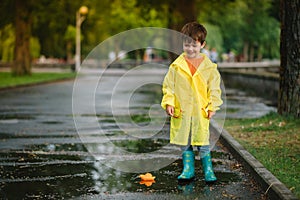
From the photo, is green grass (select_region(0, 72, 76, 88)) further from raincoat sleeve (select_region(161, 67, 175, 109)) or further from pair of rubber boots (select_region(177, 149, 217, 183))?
raincoat sleeve (select_region(161, 67, 175, 109))

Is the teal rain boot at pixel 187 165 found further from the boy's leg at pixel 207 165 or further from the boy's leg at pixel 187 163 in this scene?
the boy's leg at pixel 207 165

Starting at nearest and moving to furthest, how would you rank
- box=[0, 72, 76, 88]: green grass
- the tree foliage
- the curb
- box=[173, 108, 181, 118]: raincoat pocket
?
the curb, box=[173, 108, 181, 118]: raincoat pocket, box=[0, 72, 76, 88]: green grass, the tree foliage

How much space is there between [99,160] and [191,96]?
238 cm

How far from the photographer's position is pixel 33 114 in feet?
54.2

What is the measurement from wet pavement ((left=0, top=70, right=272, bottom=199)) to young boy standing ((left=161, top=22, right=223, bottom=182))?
0.60 m

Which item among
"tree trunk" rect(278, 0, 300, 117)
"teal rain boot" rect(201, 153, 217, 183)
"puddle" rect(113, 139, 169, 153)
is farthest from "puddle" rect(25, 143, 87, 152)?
"tree trunk" rect(278, 0, 300, 117)

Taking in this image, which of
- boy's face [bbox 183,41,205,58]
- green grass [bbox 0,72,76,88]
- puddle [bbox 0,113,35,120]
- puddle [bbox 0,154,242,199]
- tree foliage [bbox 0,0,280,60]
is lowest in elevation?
green grass [bbox 0,72,76,88]

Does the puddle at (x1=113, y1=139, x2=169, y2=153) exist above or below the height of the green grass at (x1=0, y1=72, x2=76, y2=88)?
above

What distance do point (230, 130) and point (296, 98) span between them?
204cm

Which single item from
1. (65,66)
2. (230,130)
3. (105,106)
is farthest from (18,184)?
(65,66)

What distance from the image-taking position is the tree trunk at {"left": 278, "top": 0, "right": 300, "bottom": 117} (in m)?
13.2

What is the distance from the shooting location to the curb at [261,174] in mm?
6465

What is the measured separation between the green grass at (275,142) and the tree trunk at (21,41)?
88.3ft

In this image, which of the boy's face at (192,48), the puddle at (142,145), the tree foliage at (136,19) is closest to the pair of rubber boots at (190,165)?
the boy's face at (192,48)
